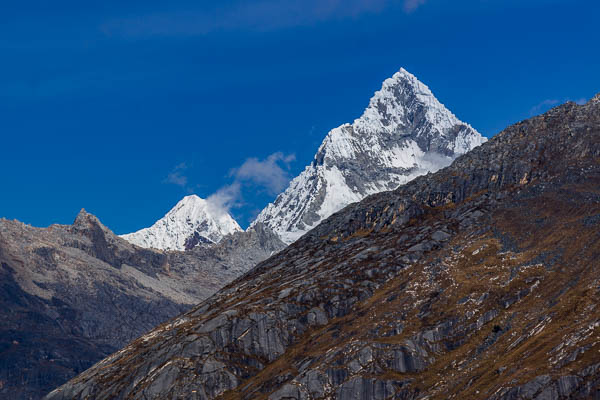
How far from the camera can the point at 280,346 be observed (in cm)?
18212

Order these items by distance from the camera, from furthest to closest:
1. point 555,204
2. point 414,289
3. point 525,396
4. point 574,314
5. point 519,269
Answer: point 555,204 → point 414,289 → point 519,269 → point 574,314 → point 525,396

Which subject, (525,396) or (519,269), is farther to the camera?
(519,269)

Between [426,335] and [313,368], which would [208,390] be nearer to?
[313,368]

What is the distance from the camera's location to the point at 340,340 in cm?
16488

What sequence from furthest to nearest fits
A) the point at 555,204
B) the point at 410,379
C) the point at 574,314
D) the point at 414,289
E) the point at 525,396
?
the point at 555,204
the point at 414,289
the point at 410,379
the point at 574,314
the point at 525,396

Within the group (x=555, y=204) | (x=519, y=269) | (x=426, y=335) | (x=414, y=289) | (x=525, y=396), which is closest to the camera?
(x=525, y=396)

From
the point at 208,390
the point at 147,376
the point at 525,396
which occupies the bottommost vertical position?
the point at 525,396

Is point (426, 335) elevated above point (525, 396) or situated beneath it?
elevated above

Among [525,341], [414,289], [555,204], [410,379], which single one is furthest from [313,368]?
[555,204]

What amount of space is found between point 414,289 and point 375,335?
22.5 m

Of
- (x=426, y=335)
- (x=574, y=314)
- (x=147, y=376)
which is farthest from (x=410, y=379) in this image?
(x=147, y=376)

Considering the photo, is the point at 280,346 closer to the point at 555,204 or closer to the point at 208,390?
the point at 208,390

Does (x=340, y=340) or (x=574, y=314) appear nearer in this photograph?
(x=574, y=314)

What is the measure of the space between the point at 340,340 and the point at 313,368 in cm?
1366
